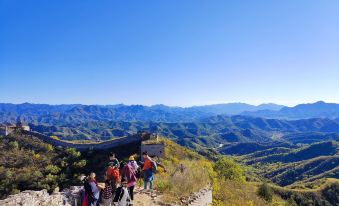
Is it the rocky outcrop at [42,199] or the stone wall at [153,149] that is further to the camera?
the stone wall at [153,149]

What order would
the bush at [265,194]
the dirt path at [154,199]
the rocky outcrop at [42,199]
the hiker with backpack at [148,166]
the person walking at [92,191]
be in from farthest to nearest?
the bush at [265,194] → the hiker with backpack at [148,166] → the dirt path at [154,199] → the person walking at [92,191] → the rocky outcrop at [42,199]

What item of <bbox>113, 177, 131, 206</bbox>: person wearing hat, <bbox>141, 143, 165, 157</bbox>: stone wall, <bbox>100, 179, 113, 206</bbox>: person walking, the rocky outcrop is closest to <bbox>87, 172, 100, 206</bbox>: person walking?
<bbox>100, 179, 113, 206</bbox>: person walking

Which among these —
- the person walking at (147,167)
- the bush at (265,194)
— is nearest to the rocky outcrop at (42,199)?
the person walking at (147,167)

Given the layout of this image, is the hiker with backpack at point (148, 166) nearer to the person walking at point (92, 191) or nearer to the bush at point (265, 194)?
the person walking at point (92, 191)

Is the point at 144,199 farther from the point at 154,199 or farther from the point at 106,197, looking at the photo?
the point at 106,197

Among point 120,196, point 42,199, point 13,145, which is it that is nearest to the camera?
point 42,199

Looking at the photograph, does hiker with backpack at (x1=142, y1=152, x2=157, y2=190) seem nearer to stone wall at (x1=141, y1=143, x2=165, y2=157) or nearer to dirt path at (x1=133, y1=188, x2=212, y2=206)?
dirt path at (x1=133, y1=188, x2=212, y2=206)

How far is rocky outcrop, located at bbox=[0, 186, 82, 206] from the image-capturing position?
1119cm

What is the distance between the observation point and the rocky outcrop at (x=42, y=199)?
36.7ft

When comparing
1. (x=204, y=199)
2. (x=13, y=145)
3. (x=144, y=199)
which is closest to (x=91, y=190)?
(x=144, y=199)

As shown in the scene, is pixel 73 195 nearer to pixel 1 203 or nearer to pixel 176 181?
pixel 1 203

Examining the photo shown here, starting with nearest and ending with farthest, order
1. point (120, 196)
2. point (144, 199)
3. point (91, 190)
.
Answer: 1. point (91, 190)
2. point (120, 196)
3. point (144, 199)

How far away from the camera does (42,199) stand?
39.9 ft

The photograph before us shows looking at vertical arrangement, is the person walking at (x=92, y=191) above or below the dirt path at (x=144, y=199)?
above
